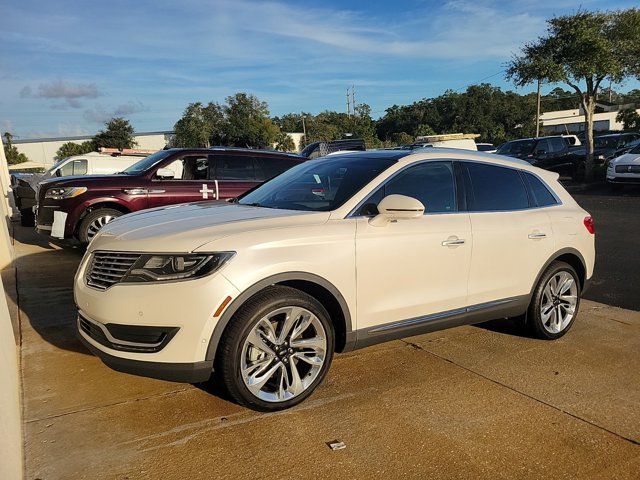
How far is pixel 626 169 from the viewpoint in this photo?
16188 millimetres

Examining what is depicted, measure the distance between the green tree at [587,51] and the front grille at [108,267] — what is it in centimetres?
1759

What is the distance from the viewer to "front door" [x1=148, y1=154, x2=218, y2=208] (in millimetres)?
8328

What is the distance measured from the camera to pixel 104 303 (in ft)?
10.6

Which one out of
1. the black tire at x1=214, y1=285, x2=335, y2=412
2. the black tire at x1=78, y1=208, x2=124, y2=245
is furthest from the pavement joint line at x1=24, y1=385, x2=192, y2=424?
the black tire at x1=78, y1=208, x2=124, y2=245

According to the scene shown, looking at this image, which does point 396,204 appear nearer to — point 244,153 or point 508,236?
point 508,236

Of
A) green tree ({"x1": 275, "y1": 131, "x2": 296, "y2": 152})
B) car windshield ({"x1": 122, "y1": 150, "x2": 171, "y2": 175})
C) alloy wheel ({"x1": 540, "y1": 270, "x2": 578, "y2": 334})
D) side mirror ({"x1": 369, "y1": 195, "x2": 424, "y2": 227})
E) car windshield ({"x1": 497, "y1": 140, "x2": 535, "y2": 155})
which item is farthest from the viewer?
green tree ({"x1": 275, "y1": 131, "x2": 296, "y2": 152})

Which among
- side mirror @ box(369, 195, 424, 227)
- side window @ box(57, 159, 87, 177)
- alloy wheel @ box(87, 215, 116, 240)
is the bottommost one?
alloy wheel @ box(87, 215, 116, 240)

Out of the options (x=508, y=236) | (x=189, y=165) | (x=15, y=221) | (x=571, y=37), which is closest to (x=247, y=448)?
(x=508, y=236)

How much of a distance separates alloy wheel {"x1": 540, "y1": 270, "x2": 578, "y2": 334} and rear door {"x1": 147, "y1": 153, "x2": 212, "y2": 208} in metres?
5.48

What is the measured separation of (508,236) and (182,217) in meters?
2.62

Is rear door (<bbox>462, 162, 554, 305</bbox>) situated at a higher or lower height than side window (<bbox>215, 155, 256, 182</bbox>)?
lower

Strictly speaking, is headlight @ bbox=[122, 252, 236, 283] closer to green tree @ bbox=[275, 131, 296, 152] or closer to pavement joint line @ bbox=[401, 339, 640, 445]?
pavement joint line @ bbox=[401, 339, 640, 445]

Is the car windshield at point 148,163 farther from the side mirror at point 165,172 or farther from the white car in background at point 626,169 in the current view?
the white car in background at point 626,169

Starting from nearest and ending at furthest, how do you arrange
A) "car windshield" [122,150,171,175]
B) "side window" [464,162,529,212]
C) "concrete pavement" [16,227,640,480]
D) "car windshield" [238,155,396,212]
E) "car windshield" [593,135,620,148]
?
"concrete pavement" [16,227,640,480] → "car windshield" [238,155,396,212] → "side window" [464,162,529,212] → "car windshield" [122,150,171,175] → "car windshield" [593,135,620,148]
